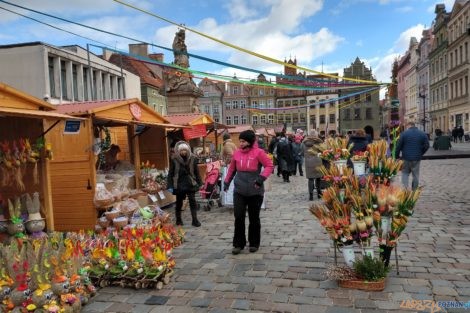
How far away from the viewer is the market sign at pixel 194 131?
43.8 ft

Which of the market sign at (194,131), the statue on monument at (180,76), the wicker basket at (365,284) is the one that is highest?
the statue on monument at (180,76)

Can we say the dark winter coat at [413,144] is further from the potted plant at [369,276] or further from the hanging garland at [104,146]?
the hanging garland at [104,146]

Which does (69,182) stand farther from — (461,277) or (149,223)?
(461,277)

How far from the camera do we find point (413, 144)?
30.8 ft

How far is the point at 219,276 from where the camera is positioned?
511 cm

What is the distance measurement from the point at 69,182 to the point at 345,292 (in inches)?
210

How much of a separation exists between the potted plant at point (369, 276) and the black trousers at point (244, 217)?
73.7 inches

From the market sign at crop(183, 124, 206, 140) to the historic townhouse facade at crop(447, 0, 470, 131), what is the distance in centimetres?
3678

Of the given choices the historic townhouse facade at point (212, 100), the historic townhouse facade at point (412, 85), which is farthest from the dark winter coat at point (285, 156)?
the historic townhouse facade at point (212, 100)

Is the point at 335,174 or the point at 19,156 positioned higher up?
the point at 19,156

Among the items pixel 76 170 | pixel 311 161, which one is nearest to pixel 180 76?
pixel 311 161

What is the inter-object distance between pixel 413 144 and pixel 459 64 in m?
42.9

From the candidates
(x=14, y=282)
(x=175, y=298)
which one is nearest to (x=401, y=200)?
(x=175, y=298)

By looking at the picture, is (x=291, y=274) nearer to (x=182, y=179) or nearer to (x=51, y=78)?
(x=182, y=179)
